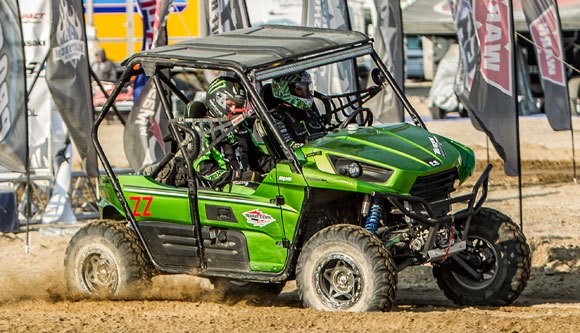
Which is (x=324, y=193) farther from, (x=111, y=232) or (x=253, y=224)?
(x=111, y=232)

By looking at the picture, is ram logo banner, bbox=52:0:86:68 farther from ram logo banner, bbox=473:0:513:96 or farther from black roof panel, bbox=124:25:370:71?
ram logo banner, bbox=473:0:513:96

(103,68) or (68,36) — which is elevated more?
(68,36)

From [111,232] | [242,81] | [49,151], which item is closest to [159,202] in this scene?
[111,232]

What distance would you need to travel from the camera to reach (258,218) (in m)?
8.96

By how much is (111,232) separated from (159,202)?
52cm

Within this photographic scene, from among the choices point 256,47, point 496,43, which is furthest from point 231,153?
point 496,43

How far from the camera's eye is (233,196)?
29.7 feet

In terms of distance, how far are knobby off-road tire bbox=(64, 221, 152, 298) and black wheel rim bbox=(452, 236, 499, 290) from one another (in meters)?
2.55

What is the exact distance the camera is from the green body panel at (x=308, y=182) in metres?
8.49

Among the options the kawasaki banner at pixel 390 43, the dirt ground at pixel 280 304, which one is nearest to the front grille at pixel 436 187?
the dirt ground at pixel 280 304

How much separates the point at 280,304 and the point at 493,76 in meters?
3.60

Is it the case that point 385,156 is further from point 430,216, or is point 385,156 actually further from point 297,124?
point 297,124

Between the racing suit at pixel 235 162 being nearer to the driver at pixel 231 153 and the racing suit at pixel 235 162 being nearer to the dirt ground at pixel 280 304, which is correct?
the driver at pixel 231 153

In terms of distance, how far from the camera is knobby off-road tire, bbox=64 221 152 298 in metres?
9.61
